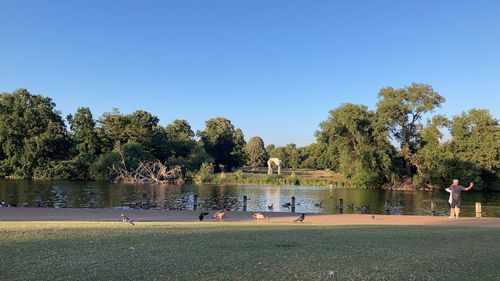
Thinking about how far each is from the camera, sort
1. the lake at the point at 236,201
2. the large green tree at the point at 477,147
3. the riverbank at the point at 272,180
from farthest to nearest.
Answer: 1. the riverbank at the point at 272,180
2. the large green tree at the point at 477,147
3. the lake at the point at 236,201

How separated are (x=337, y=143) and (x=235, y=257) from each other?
62070 millimetres

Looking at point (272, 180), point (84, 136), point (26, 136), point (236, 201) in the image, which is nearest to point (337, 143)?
point (272, 180)

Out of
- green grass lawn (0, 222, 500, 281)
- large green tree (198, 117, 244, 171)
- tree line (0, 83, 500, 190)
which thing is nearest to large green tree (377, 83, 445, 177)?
tree line (0, 83, 500, 190)

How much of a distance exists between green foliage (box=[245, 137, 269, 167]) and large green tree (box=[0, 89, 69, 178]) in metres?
63.0

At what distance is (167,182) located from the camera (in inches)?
2687

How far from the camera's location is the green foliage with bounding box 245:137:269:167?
430 feet

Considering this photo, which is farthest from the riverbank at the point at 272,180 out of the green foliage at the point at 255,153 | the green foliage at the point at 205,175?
the green foliage at the point at 255,153

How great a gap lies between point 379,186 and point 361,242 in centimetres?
5869

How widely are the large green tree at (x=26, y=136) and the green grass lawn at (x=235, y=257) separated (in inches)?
2713

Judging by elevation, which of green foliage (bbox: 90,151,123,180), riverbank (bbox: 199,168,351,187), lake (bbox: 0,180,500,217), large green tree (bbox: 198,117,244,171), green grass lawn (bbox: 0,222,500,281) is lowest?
lake (bbox: 0,180,500,217)

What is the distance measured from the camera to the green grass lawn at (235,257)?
257 inches

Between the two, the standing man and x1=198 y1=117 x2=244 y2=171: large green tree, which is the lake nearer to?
the standing man

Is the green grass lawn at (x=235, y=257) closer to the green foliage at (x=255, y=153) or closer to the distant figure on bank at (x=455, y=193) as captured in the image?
the distant figure on bank at (x=455, y=193)

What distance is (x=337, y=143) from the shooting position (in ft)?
224
